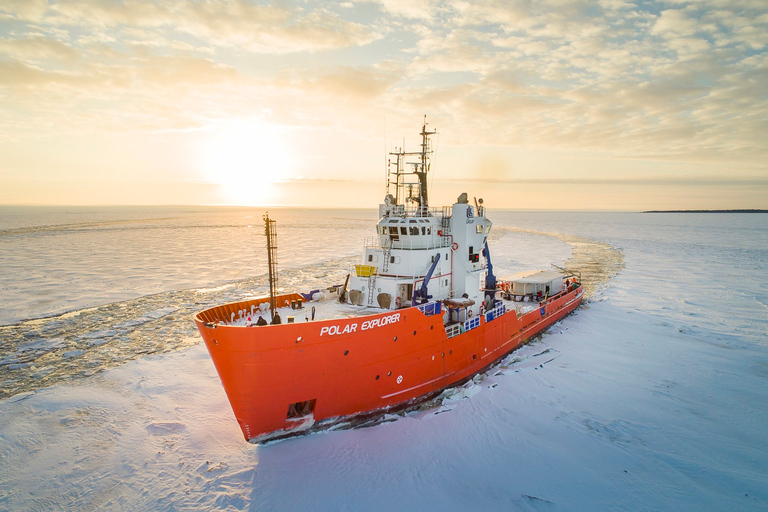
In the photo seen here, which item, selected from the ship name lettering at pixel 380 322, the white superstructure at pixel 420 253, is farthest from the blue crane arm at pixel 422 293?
the ship name lettering at pixel 380 322

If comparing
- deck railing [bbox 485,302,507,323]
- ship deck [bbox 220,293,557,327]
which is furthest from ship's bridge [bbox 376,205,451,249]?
deck railing [bbox 485,302,507,323]

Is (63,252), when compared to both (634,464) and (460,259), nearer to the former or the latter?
(460,259)

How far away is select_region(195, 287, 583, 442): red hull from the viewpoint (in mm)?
9125

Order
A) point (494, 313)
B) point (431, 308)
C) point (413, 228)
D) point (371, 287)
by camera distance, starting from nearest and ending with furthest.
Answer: point (431, 308) → point (371, 287) → point (413, 228) → point (494, 313)

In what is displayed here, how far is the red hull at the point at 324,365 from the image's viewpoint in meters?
9.12

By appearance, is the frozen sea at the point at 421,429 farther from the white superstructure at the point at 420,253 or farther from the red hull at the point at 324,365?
the white superstructure at the point at 420,253

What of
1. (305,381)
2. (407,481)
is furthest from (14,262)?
(407,481)

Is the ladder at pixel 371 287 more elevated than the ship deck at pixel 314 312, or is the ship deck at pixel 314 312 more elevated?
the ladder at pixel 371 287

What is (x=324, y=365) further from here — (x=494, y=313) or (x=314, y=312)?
(x=494, y=313)

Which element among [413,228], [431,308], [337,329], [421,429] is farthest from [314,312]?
[413,228]

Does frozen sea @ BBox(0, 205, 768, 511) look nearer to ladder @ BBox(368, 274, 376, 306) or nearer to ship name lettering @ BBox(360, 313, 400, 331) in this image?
ship name lettering @ BBox(360, 313, 400, 331)

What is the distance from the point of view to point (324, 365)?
388 inches

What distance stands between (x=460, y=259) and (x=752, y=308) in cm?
2019

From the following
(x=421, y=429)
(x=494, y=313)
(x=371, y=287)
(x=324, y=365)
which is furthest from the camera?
(x=494, y=313)
